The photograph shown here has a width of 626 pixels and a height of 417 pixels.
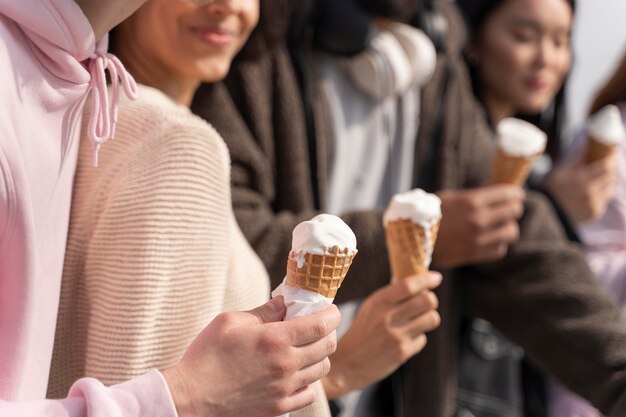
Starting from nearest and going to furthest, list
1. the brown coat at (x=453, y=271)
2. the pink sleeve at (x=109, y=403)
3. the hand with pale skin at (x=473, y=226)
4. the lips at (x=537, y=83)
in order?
1. the pink sleeve at (x=109, y=403)
2. the brown coat at (x=453, y=271)
3. the hand with pale skin at (x=473, y=226)
4. the lips at (x=537, y=83)

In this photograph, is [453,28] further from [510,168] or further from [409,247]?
[409,247]

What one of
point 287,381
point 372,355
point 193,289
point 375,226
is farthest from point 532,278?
point 287,381

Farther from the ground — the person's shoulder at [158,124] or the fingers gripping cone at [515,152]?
the person's shoulder at [158,124]

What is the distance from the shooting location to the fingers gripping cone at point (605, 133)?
250 cm

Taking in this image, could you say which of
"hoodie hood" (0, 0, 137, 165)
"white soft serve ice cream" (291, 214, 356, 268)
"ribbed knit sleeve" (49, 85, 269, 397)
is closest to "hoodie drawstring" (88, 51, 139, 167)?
"hoodie hood" (0, 0, 137, 165)

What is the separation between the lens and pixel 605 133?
2498 millimetres

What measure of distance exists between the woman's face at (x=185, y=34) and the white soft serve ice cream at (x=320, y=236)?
548 millimetres

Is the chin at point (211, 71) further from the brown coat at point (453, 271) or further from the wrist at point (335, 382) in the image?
the wrist at point (335, 382)

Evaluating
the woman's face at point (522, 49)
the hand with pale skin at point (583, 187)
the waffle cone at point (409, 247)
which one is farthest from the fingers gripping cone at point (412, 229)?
the woman's face at point (522, 49)

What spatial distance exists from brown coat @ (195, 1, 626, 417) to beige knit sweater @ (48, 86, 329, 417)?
0.53m

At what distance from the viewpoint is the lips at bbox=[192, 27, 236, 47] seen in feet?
5.17

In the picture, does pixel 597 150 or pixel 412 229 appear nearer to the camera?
pixel 412 229

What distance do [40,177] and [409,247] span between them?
758 mm

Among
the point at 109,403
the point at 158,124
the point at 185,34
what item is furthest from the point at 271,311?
the point at 185,34
